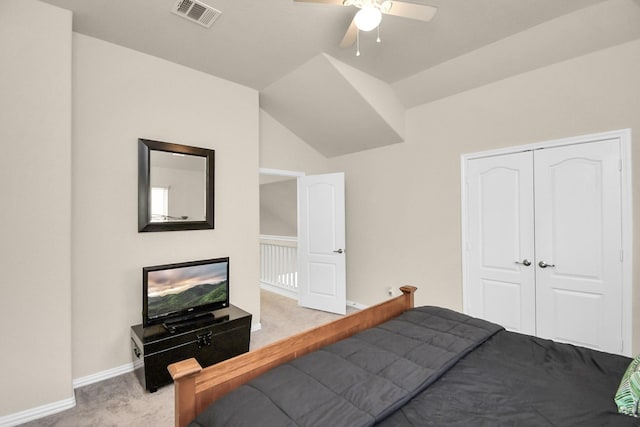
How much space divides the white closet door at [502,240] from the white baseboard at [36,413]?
11.7ft

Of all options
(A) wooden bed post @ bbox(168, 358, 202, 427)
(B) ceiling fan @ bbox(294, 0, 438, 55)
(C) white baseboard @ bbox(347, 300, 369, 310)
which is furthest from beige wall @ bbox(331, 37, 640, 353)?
(A) wooden bed post @ bbox(168, 358, 202, 427)

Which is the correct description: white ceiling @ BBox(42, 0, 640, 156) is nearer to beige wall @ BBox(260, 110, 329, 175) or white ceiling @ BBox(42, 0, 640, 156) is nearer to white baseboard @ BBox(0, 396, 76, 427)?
beige wall @ BBox(260, 110, 329, 175)

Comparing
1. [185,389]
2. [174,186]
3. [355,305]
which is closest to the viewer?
[185,389]

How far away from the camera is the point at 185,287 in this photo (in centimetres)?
265

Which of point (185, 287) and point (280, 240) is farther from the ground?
point (280, 240)

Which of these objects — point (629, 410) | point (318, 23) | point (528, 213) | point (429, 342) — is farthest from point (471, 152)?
point (629, 410)

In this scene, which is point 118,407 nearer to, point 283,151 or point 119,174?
point 119,174

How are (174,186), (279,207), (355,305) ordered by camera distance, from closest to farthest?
(174,186)
(355,305)
(279,207)

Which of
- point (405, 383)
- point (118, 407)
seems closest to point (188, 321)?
point (118, 407)

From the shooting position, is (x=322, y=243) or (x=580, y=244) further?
(x=322, y=243)

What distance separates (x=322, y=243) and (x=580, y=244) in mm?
2770

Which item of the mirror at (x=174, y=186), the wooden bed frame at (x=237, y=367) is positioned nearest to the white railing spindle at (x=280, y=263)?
the mirror at (x=174, y=186)

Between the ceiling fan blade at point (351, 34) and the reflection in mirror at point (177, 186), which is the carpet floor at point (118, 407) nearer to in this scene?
the reflection in mirror at point (177, 186)

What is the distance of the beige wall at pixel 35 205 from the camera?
6.34 ft
